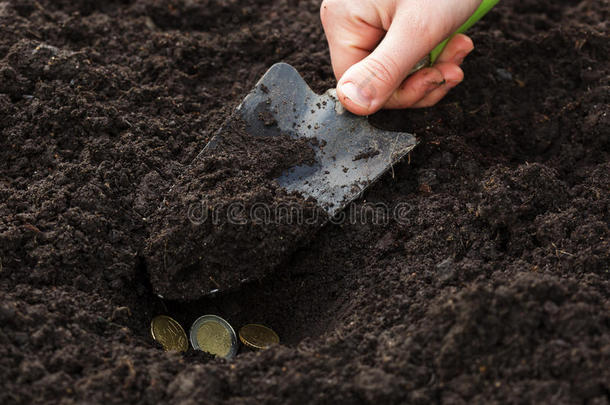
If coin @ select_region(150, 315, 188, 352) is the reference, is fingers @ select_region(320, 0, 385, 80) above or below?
above

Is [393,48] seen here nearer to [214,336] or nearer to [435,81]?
[435,81]

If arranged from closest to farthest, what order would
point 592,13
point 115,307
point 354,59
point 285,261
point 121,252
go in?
1. point 115,307
2. point 121,252
3. point 285,261
4. point 354,59
5. point 592,13

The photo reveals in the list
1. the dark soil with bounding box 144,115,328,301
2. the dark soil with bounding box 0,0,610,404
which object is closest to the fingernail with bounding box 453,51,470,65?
the dark soil with bounding box 0,0,610,404

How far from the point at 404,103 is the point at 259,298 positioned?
3.87 ft

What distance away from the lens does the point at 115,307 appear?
6.55 feet

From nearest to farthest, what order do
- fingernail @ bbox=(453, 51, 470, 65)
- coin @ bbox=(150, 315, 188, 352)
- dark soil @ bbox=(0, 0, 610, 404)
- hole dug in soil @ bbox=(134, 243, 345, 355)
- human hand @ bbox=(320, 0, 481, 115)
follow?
dark soil @ bbox=(0, 0, 610, 404) < coin @ bbox=(150, 315, 188, 352) < hole dug in soil @ bbox=(134, 243, 345, 355) < human hand @ bbox=(320, 0, 481, 115) < fingernail @ bbox=(453, 51, 470, 65)

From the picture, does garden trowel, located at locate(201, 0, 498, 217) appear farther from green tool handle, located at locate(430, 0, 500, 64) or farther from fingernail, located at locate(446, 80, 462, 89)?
fingernail, located at locate(446, 80, 462, 89)

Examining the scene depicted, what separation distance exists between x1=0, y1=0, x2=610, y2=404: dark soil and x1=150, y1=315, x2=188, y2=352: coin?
53mm

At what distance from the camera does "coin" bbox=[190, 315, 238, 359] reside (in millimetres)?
2158

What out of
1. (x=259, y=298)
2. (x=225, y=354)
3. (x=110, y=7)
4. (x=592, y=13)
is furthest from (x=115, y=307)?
(x=592, y=13)

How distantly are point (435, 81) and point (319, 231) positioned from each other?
0.96 m

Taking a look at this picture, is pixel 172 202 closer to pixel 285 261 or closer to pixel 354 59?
pixel 285 261

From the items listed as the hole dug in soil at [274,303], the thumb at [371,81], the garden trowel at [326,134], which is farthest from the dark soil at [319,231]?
the thumb at [371,81]

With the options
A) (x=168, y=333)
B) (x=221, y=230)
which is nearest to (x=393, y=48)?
(x=221, y=230)
